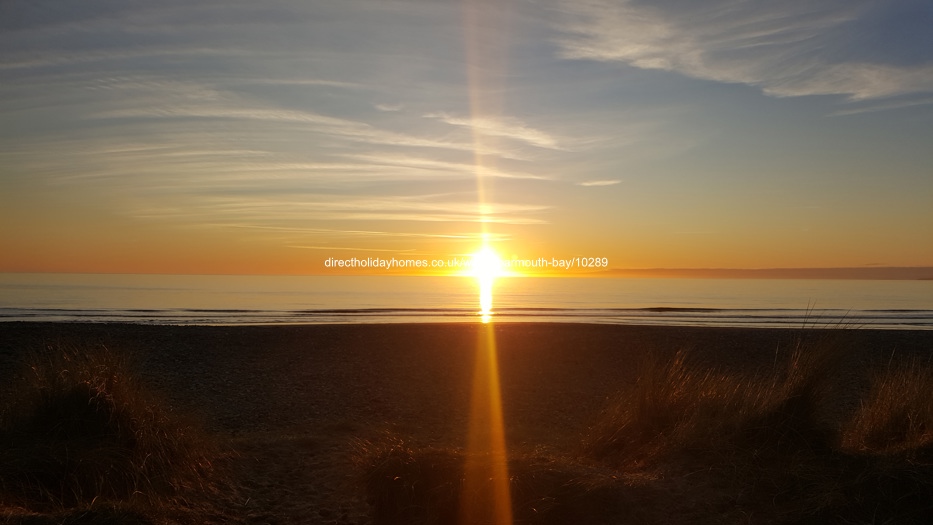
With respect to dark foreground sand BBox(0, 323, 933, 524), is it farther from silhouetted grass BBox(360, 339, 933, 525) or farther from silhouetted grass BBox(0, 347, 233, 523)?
silhouetted grass BBox(0, 347, 233, 523)

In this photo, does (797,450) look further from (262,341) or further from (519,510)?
(262,341)

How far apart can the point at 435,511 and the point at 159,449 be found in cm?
242

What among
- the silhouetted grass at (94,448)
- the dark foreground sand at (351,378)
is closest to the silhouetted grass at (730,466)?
the dark foreground sand at (351,378)

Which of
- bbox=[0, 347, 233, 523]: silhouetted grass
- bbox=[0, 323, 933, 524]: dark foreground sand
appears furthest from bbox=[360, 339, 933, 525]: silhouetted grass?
bbox=[0, 347, 233, 523]: silhouetted grass

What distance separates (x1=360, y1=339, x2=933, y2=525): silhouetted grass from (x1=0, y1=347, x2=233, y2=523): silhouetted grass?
1607 millimetres

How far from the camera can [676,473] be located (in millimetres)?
5797

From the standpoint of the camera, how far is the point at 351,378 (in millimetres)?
13758

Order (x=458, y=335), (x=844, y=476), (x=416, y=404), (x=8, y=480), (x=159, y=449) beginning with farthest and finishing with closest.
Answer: (x=458, y=335) → (x=416, y=404) → (x=159, y=449) → (x=844, y=476) → (x=8, y=480)

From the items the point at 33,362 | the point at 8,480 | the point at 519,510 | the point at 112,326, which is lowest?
the point at 519,510

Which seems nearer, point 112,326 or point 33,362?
point 33,362

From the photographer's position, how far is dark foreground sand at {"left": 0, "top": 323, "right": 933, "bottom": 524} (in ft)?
22.0

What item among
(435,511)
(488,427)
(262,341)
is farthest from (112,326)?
(435,511)

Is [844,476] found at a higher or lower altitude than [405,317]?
lower

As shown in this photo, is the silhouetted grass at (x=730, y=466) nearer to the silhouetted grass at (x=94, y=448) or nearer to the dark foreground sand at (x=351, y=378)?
the dark foreground sand at (x=351, y=378)
